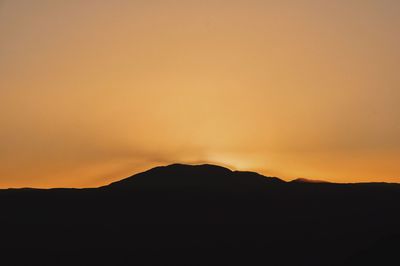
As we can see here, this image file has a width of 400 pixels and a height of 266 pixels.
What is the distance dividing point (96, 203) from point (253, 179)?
2821cm

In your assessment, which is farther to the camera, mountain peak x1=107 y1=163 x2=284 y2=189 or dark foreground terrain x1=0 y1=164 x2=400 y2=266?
mountain peak x1=107 y1=163 x2=284 y2=189

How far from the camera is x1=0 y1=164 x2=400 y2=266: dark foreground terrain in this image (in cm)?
8025

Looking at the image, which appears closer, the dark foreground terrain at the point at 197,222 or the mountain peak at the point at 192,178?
the dark foreground terrain at the point at 197,222

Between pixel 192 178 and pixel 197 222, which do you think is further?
pixel 192 178

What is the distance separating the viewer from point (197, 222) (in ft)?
303

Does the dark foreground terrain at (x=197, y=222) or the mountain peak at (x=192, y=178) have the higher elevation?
the mountain peak at (x=192, y=178)

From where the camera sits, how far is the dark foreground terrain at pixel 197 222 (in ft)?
263

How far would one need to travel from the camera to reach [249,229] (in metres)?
88.8

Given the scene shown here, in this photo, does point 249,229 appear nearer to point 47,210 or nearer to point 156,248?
point 156,248

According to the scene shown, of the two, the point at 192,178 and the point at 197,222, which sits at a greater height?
the point at 192,178

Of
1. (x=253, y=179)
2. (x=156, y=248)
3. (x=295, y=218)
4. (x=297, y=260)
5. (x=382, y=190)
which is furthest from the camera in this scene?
(x=253, y=179)

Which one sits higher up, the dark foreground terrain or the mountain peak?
the mountain peak

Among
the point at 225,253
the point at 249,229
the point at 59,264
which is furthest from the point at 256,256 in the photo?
the point at 59,264

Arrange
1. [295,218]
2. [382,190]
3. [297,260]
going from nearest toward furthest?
[297,260] → [295,218] → [382,190]
